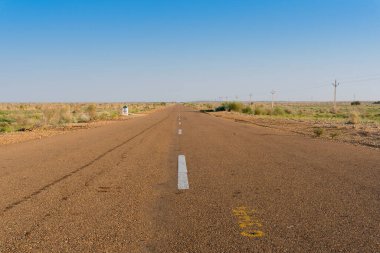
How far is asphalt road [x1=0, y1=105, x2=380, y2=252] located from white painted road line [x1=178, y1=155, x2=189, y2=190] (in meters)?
0.09

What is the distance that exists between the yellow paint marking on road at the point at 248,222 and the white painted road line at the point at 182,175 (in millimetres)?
1432

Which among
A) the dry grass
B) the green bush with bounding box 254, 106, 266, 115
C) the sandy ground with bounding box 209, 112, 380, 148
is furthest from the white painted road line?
the green bush with bounding box 254, 106, 266, 115

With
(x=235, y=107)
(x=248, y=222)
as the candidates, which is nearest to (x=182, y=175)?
(x=248, y=222)

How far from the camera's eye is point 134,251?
3.46 meters

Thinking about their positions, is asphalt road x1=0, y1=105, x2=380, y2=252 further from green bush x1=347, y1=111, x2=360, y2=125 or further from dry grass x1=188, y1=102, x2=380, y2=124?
dry grass x1=188, y1=102, x2=380, y2=124

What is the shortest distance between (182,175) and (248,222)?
2879 millimetres

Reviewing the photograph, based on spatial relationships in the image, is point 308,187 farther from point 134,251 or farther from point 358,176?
point 134,251

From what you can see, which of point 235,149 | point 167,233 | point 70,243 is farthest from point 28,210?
point 235,149

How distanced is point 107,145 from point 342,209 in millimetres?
8407

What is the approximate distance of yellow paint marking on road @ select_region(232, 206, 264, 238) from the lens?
390cm

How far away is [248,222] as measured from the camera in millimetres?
4238

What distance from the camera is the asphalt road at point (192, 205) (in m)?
3.70

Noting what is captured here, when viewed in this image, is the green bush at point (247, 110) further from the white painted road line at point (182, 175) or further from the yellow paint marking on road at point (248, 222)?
the yellow paint marking on road at point (248, 222)

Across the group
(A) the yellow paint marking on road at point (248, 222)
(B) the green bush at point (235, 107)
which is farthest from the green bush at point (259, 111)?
(A) the yellow paint marking on road at point (248, 222)
